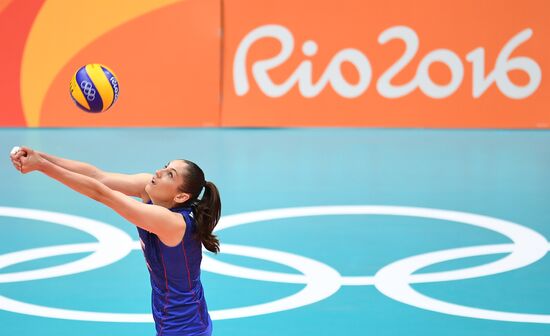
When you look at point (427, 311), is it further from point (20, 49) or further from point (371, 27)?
point (20, 49)

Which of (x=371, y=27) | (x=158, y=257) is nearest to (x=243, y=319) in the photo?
(x=158, y=257)

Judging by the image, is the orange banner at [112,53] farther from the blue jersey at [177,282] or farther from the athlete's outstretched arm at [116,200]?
the athlete's outstretched arm at [116,200]

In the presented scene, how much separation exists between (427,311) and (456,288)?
0.63 metres

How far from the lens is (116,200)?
165 inches

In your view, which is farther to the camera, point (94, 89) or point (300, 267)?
point (300, 267)

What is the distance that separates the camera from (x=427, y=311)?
654cm

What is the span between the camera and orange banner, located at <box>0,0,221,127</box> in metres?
14.4

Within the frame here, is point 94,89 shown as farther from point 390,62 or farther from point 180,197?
point 390,62

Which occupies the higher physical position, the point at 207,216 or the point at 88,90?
the point at 88,90

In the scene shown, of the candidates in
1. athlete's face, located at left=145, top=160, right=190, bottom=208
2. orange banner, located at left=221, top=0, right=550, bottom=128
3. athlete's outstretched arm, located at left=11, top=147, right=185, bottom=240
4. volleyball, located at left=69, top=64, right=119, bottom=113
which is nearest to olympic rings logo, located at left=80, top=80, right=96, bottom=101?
volleyball, located at left=69, top=64, right=119, bottom=113

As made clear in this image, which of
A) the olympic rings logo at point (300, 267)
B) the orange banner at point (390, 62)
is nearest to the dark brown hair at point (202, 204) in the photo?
the olympic rings logo at point (300, 267)

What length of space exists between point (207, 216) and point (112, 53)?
33.7 feet

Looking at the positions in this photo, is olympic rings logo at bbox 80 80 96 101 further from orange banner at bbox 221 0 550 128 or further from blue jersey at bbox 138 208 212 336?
orange banner at bbox 221 0 550 128

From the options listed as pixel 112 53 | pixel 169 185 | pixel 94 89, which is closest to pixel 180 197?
pixel 169 185
